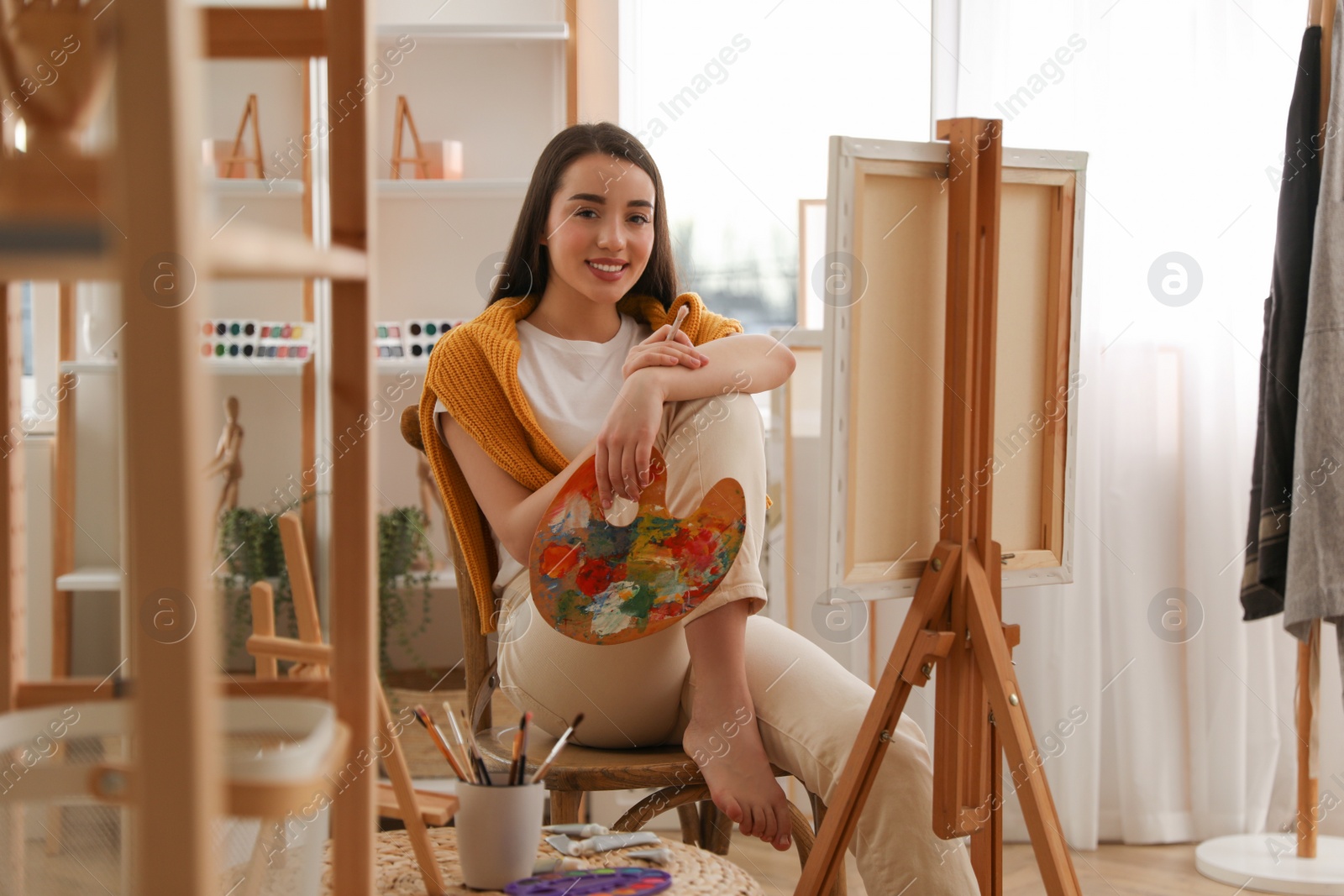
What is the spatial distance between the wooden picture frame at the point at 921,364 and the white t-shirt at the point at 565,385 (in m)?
0.37

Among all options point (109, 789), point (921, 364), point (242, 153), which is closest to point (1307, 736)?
point (921, 364)

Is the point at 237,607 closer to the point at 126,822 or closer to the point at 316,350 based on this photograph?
the point at 316,350

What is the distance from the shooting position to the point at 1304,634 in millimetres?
1875

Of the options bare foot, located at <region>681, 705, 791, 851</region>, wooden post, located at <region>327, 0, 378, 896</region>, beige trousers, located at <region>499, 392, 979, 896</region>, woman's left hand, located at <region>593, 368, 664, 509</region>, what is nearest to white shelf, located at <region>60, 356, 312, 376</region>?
beige trousers, located at <region>499, 392, 979, 896</region>

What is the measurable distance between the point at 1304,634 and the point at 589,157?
4.73 ft

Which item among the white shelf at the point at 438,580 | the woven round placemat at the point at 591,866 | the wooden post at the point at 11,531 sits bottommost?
the woven round placemat at the point at 591,866

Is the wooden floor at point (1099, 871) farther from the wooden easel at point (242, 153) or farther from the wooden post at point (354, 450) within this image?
the wooden easel at point (242, 153)

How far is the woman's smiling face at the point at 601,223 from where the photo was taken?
4.84 ft

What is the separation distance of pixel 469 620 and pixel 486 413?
30 cm

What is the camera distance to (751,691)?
52.2 inches

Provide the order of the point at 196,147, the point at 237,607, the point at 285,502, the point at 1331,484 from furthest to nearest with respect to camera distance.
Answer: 1. the point at 285,502
2. the point at 237,607
3. the point at 1331,484
4. the point at 196,147

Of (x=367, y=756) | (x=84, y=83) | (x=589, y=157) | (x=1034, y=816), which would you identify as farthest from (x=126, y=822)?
(x=589, y=157)

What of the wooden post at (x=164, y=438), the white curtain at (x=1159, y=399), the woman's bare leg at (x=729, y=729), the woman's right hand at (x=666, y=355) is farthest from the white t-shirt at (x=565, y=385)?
the wooden post at (x=164, y=438)

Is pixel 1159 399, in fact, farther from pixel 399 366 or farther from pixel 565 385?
pixel 399 366
